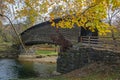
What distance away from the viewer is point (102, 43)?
87.9 feet

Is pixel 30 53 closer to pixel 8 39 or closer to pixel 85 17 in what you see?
pixel 8 39

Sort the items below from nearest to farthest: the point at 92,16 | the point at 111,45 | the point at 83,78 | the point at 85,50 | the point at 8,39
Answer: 1. the point at 92,16
2. the point at 83,78
3. the point at 111,45
4. the point at 85,50
5. the point at 8,39

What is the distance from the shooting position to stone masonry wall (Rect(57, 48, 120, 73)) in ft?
76.9

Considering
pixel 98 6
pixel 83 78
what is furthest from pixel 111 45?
pixel 98 6

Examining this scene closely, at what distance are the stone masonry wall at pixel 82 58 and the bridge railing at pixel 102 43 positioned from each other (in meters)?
0.87

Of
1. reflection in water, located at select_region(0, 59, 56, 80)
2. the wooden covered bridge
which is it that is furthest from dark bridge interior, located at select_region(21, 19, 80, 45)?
reflection in water, located at select_region(0, 59, 56, 80)

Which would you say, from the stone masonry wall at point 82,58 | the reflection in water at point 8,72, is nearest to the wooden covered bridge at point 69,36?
the stone masonry wall at point 82,58

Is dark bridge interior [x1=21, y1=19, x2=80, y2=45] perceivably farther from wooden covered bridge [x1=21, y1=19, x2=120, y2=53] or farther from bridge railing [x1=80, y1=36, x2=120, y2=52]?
bridge railing [x1=80, y1=36, x2=120, y2=52]

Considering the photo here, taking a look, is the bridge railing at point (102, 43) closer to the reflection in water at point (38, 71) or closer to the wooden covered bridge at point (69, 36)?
the wooden covered bridge at point (69, 36)

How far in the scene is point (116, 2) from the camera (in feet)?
42.8

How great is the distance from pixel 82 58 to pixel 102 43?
2.77m

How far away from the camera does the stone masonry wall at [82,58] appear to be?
2345 cm

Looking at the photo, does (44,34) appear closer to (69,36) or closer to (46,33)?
(46,33)

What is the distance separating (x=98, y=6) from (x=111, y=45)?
11286 mm
